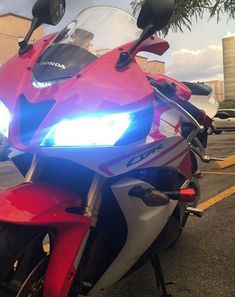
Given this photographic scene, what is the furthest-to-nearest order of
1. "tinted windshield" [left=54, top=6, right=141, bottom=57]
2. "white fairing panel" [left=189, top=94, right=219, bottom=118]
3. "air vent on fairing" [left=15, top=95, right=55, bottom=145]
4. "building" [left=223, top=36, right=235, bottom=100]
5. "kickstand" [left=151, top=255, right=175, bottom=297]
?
1. "building" [left=223, top=36, right=235, bottom=100]
2. "white fairing panel" [left=189, top=94, right=219, bottom=118]
3. "kickstand" [left=151, top=255, right=175, bottom=297]
4. "tinted windshield" [left=54, top=6, right=141, bottom=57]
5. "air vent on fairing" [left=15, top=95, right=55, bottom=145]

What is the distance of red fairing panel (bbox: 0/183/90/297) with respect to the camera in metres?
2.38

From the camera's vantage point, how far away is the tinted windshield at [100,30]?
281 centimetres

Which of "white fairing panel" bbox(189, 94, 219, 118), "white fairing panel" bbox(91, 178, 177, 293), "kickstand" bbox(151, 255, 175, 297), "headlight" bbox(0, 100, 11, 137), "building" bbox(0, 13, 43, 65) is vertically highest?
"headlight" bbox(0, 100, 11, 137)

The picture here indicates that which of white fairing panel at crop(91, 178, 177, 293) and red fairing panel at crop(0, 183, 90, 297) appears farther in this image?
white fairing panel at crop(91, 178, 177, 293)

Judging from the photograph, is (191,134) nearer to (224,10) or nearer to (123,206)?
(123,206)

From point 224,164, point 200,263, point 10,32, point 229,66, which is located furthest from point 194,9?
point 229,66

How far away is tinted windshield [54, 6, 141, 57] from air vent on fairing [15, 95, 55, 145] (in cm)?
46

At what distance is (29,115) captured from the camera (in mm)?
2529

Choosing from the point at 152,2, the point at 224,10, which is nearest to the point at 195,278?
the point at 152,2

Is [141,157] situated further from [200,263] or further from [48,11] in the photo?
[200,263]

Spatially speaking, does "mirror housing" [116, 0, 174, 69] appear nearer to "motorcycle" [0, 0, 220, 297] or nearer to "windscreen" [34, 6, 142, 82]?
"motorcycle" [0, 0, 220, 297]

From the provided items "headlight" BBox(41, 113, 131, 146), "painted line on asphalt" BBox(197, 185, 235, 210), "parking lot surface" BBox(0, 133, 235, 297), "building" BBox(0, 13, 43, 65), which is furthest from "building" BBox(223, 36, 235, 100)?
"headlight" BBox(41, 113, 131, 146)

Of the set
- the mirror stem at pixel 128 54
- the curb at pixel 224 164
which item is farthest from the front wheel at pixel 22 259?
the curb at pixel 224 164

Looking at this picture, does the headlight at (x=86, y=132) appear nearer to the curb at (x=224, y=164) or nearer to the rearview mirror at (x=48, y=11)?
the rearview mirror at (x=48, y=11)
